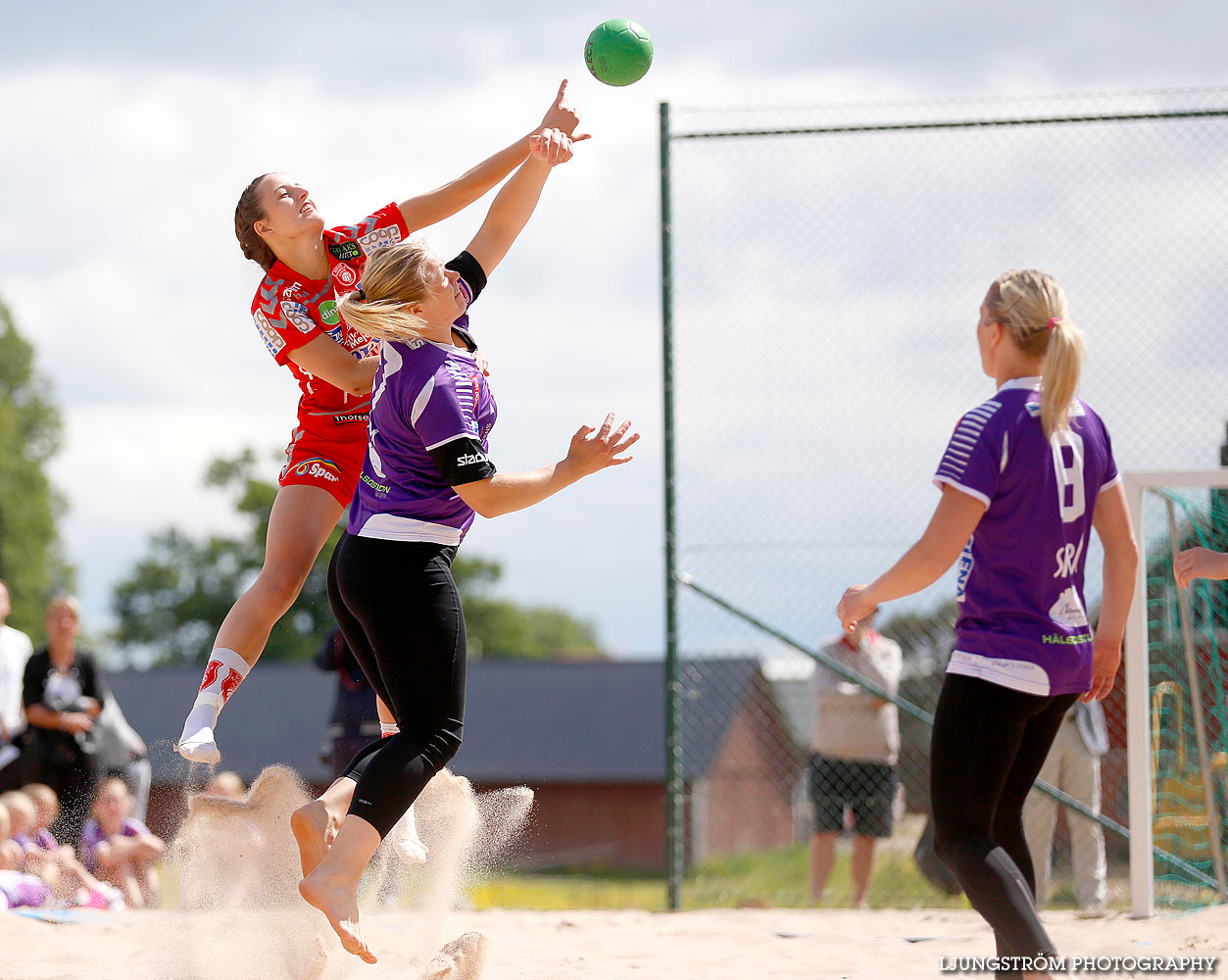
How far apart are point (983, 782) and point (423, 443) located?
155 cm

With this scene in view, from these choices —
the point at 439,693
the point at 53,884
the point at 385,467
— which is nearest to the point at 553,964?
the point at 439,693

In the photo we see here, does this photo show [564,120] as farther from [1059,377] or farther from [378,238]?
[1059,377]

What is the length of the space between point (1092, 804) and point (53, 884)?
510 centimetres

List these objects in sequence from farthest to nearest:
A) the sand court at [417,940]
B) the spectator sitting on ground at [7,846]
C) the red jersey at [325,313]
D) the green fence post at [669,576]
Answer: the green fence post at [669,576], the spectator sitting on ground at [7,846], the sand court at [417,940], the red jersey at [325,313]

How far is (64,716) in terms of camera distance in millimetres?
6645

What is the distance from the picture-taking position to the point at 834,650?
22.1 feet

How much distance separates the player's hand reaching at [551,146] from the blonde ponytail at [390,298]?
2.47 ft

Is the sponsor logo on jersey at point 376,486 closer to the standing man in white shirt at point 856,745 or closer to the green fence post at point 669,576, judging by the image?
the green fence post at point 669,576

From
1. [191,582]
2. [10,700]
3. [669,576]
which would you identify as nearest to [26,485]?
[191,582]

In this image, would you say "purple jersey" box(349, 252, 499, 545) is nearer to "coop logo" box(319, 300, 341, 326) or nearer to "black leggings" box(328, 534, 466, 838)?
"black leggings" box(328, 534, 466, 838)

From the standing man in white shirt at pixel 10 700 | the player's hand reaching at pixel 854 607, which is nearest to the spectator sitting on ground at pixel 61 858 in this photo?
the standing man in white shirt at pixel 10 700

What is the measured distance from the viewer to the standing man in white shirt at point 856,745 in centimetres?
666

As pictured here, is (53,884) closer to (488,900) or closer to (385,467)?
(488,900)

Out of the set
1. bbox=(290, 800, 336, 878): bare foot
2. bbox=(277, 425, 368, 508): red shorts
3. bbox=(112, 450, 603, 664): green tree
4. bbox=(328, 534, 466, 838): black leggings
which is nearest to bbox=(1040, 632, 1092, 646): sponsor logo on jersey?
bbox=(328, 534, 466, 838): black leggings
